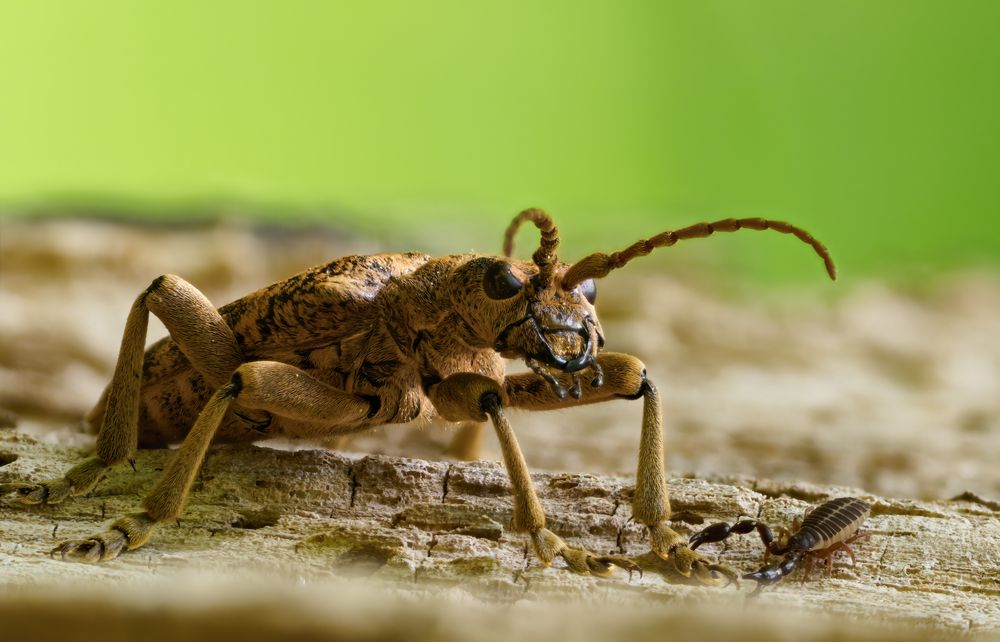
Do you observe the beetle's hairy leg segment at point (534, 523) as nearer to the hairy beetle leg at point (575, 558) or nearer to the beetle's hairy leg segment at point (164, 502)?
the hairy beetle leg at point (575, 558)

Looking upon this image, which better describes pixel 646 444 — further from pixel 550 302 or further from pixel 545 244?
pixel 545 244

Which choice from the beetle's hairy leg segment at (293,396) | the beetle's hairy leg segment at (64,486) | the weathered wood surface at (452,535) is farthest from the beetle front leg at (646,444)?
the beetle's hairy leg segment at (64,486)

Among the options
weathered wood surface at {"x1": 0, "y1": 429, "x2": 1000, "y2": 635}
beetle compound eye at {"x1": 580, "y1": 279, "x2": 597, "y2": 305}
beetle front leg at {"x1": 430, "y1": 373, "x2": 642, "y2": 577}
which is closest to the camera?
weathered wood surface at {"x1": 0, "y1": 429, "x2": 1000, "y2": 635}

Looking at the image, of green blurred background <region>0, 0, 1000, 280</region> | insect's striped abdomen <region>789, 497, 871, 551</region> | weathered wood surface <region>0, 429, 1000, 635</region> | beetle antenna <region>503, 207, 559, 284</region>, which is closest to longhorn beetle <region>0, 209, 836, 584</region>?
beetle antenna <region>503, 207, 559, 284</region>

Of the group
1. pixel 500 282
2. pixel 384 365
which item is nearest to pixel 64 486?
pixel 384 365

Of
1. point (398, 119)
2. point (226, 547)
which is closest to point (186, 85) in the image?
point (398, 119)

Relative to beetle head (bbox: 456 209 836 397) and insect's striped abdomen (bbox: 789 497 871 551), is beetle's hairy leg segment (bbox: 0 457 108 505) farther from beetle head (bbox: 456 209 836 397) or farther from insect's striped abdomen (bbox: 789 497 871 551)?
insect's striped abdomen (bbox: 789 497 871 551)
